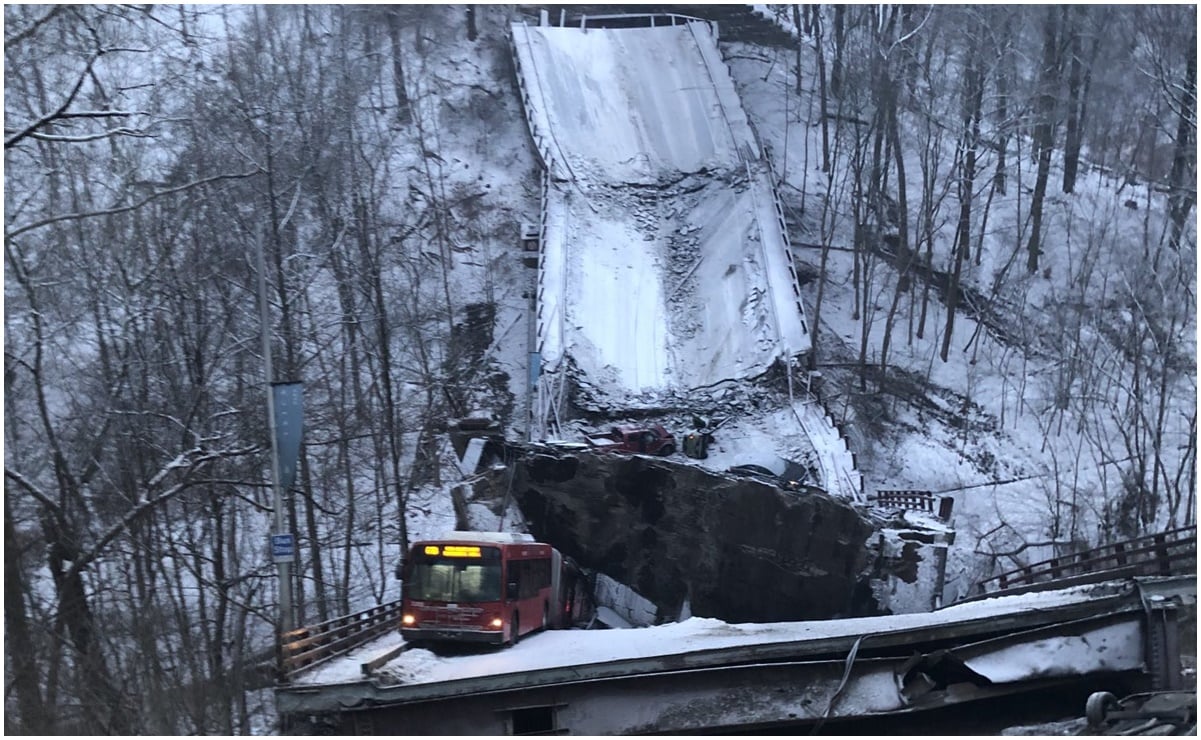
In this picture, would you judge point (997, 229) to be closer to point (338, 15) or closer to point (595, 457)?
point (595, 457)

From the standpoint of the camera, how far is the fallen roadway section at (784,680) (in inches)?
556

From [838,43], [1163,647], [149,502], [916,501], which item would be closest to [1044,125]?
[838,43]

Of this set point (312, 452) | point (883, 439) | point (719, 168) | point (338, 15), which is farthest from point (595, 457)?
point (338, 15)

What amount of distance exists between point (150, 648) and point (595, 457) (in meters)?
12.6

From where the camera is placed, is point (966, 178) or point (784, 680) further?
point (966, 178)

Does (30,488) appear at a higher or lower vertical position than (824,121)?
lower

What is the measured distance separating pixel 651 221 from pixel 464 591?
2468cm

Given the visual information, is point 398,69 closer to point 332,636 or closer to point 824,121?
point 824,121

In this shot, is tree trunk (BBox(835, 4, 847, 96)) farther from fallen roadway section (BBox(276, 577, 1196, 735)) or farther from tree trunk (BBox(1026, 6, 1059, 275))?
fallen roadway section (BBox(276, 577, 1196, 735))

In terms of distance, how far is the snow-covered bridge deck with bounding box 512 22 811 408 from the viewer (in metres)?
34.0

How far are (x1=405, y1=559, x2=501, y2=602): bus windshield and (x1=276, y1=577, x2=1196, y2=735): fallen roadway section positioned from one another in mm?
2708

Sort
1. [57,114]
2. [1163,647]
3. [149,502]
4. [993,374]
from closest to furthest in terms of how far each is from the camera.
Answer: [57,114] < [149,502] < [1163,647] < [993,374]

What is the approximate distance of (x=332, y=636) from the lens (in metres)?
17.6

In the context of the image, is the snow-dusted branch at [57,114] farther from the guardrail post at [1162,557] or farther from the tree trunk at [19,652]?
the guardrail post at [1162,557]
